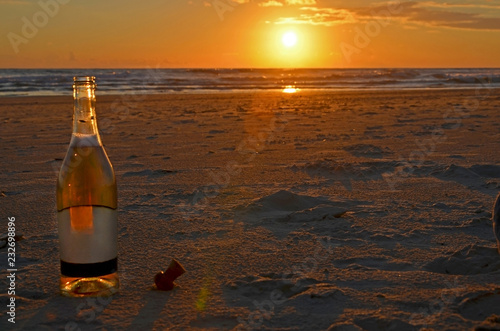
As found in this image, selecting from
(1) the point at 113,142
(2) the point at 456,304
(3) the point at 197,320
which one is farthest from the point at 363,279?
(1) the point at 113,142

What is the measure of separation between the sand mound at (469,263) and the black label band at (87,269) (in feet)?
3.52

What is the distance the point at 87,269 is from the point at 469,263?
1.27 metres

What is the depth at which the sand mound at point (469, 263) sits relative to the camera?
179 centimetres

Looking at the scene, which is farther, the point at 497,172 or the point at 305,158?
the point at 305,158

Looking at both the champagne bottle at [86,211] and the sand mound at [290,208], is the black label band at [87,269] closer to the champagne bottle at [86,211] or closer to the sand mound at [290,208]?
the champagne bottle at [86,211]

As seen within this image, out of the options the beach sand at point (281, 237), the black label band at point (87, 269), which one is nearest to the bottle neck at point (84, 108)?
the black label band at point (87, 269)

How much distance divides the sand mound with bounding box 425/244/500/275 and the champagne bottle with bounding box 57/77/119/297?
3.55ft

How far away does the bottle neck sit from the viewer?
1.54m

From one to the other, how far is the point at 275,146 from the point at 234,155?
2.01 ft

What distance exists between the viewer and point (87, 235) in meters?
1.50

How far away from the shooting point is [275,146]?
4.92m

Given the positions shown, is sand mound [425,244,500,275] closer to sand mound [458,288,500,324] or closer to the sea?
sand mound [458,288,500,324]

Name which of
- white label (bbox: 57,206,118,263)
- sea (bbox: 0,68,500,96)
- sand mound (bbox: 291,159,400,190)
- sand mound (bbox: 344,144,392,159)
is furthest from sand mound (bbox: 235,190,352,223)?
sea (bbox: 0,68,500,96)

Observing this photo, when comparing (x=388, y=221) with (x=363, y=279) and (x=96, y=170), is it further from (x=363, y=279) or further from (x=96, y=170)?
(x=96, y=170)
